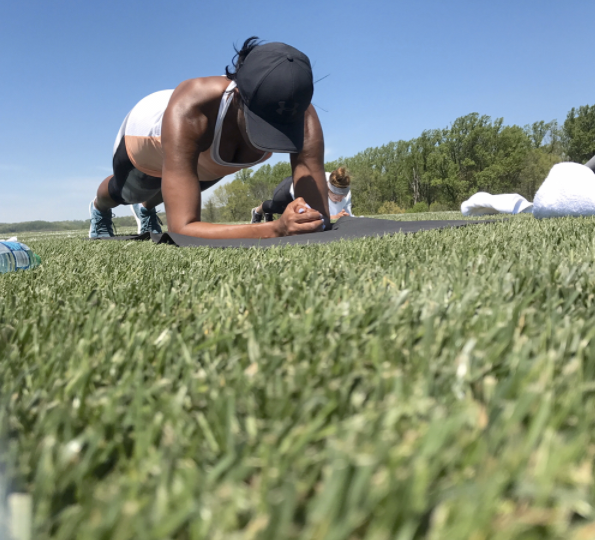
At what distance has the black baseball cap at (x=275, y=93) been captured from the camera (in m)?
3.25

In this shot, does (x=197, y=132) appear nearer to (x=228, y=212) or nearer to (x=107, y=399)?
(x=107, y=399)

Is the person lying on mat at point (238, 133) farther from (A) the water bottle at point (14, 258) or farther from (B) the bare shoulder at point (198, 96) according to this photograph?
(A) the water bottle at point (14, 258)

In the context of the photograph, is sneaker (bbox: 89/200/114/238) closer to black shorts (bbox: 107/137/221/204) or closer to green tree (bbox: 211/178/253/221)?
black shorts (bbox: 107/137/221/204)

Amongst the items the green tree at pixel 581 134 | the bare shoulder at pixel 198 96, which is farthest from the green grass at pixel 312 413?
the green tree at pixel 581 134

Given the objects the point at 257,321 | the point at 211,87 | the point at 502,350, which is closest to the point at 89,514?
the point at 257,321

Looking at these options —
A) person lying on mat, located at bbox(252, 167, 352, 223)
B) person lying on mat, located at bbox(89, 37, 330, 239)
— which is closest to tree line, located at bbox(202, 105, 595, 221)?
person lying on mat, located at bbox(252, 167, 352, 223)

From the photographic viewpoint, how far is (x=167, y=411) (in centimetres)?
63

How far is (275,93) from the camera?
3.27 m

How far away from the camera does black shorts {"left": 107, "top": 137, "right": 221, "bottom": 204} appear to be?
4859mm

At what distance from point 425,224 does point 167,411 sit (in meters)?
3.47

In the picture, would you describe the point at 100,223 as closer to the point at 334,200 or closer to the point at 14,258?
the point at 14,258

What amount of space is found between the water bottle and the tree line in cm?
4008

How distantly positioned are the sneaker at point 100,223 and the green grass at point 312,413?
5461 mm

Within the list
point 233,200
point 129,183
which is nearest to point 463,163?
point 233,200
